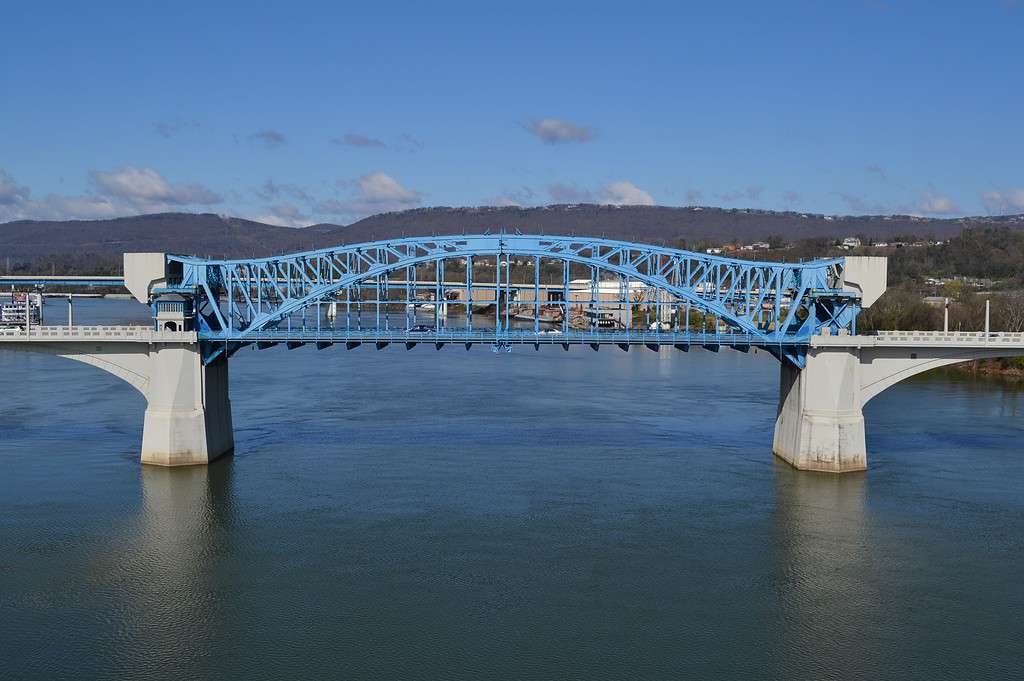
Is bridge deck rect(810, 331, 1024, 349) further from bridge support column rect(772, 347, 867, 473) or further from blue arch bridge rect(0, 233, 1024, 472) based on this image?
bridge support column rect(772, 347, 867, 473)

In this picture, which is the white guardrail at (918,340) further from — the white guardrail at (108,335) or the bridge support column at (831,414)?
the white guardrail at (108,335)

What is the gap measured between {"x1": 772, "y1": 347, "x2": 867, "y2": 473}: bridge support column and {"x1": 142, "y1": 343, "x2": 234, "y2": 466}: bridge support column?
21.7 meters

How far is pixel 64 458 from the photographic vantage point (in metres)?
39.0

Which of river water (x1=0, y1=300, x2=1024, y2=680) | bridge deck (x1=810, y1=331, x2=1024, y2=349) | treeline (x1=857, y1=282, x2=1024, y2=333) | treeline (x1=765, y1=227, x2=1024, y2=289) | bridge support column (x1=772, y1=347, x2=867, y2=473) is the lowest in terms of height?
river water (x1=0, y1=300, x2=1024, y2=680)

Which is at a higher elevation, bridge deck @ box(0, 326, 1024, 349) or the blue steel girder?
the blue steel girder

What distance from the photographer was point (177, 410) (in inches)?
1483

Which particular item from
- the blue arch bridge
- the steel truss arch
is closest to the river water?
the blue arch bridge

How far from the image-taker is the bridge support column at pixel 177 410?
1474 inches

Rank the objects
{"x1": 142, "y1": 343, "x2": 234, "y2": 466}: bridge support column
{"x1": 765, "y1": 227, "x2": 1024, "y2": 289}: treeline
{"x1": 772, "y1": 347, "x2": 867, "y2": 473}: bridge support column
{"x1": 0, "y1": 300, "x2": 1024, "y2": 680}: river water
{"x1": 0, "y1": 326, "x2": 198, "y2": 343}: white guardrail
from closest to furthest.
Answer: {"x1": 0, "y1": 300, "x2": 1024, "y2": 680}: river water → {"x1": 0, "y1": 326, "x2": 198, "y2": 343}: white guardrail → {"x1": 142, "y1": 343, "x2": 234, "y2": 466}: bridge support column → {"x1": 772, "y1": 347, "x2": 867, "y2": 473}: bridge support column → {"x1": 765, "y1": 227, "x2": 1024, "y2": 289}: treeline

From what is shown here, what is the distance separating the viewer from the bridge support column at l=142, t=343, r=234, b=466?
37438mm

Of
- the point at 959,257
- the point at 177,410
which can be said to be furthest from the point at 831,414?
the point at 959,257

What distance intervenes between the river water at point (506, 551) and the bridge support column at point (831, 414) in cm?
110

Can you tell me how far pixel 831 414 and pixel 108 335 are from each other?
85.4 feet

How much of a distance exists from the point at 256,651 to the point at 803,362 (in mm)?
23469
